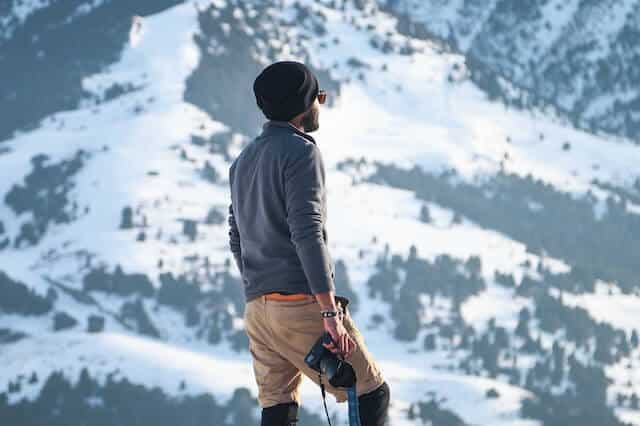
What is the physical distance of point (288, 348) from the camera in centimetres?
1166

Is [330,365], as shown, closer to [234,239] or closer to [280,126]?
[234,239]

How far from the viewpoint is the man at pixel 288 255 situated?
36.4ft

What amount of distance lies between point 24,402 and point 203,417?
72.8 ft

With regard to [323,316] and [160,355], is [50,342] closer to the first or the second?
[160,355]

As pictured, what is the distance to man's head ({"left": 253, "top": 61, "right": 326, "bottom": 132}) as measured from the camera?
37.5ft

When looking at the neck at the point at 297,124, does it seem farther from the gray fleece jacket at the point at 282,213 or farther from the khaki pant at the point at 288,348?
the khaki pant at the point at 288,348

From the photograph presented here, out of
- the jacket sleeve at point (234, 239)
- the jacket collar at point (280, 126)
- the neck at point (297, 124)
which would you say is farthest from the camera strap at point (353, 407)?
the neck at point (297, 124)

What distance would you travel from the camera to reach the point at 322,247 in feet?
36.4

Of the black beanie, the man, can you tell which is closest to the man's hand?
the man

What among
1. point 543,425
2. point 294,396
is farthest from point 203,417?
point 294,396

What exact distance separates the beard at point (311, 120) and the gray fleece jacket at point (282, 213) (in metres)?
0.14

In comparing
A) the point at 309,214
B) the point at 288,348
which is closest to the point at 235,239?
the point at 288,348

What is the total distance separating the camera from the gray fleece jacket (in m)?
0.43

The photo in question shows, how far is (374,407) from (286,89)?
2.56m
